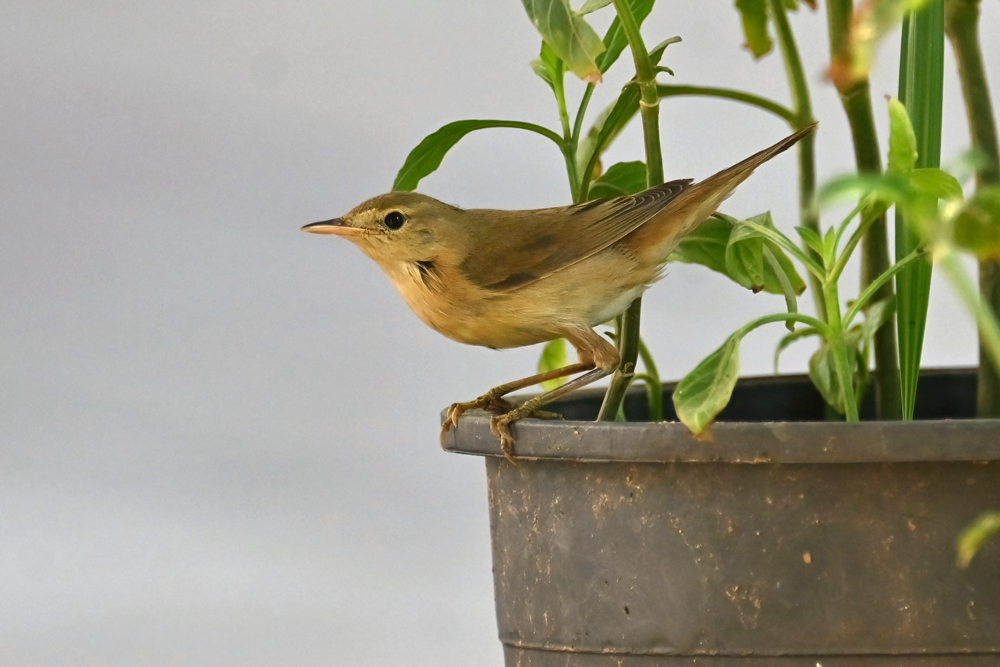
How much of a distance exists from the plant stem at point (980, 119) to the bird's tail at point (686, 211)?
26 centimetres

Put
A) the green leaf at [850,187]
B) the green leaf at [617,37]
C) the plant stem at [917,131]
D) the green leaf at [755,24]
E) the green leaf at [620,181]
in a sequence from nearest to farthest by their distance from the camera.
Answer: the green leaf at [850,187]
the plant stem at [917,131]
the green leaf at [617,37]
the green leaf at [620,181]
the green leaf at [755,24]

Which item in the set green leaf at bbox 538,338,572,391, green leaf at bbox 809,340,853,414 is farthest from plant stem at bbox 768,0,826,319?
green leaf at bbox 538,338,572,391

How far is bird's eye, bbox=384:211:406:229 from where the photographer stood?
1944 millimetres

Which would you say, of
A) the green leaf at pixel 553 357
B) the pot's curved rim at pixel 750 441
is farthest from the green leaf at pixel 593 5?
the green leaf at pixel 553 357

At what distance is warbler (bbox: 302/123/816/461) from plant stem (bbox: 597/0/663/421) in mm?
32

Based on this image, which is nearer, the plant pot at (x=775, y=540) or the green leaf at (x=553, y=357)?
the plant pot at (x=775, y=540)

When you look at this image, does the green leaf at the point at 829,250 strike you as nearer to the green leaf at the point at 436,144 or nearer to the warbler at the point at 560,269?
the warbler at the point at 560,269

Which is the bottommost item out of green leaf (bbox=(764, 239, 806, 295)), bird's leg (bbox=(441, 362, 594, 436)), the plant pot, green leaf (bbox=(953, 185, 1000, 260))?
the plant pot

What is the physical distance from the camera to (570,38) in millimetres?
1621

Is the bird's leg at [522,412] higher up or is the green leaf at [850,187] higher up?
the green leaf at [850,187]

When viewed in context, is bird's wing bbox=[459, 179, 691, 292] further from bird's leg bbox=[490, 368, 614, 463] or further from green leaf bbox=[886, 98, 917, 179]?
green leaf bbox=[886, 98, 917, 179]

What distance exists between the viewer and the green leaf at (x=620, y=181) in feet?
6.69

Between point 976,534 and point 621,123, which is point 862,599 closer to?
point 976,534

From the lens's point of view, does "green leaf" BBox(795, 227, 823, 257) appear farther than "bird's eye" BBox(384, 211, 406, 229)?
No
